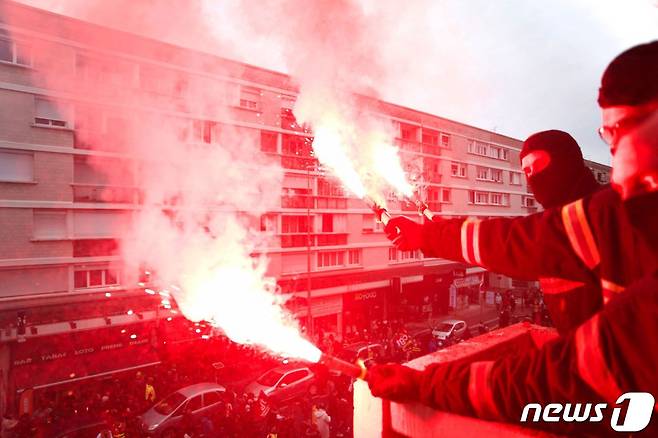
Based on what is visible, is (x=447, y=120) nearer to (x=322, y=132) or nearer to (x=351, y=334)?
(x=351, y=334)

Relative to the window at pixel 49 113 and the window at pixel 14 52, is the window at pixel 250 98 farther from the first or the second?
the window at pixel 14 52

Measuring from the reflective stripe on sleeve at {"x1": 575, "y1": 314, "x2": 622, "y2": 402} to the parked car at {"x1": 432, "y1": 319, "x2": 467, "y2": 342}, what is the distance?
23091mm

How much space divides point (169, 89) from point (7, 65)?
724 cm

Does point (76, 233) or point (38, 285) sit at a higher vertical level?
point (76, 233)

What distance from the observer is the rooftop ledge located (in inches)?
67.0

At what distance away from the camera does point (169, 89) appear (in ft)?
47.3

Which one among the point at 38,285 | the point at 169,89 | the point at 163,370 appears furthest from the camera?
the point at 163,370

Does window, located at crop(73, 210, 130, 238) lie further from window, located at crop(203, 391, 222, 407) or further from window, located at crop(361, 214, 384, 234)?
window, located at crop(361, 214, 384, 234)

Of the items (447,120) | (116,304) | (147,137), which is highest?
(447,120)

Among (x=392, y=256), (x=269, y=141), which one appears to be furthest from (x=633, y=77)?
(x=392, y=256)

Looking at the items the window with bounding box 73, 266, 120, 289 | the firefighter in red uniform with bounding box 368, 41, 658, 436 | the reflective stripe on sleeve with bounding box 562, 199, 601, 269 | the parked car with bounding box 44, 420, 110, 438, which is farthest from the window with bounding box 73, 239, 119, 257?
the reflective stripe on sleeve with bounding box 562, 199, 601, 269

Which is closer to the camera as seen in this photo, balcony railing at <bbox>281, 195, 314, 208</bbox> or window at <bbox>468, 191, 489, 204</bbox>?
balcony railing at <bbox>281, 195, 314, 208</bbox>

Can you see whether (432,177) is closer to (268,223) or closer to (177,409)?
(268,223)

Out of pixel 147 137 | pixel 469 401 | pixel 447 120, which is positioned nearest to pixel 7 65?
pixel 147 137
